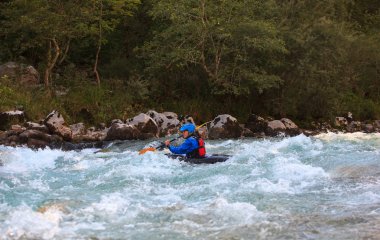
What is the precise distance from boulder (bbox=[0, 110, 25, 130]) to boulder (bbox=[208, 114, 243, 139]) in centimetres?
596

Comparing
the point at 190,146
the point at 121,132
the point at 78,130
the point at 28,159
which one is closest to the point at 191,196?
the point at 190,146

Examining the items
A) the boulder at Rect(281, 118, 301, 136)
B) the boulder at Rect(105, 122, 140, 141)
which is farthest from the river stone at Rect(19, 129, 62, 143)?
the boulder at Rect(281, 118, 301, 136)

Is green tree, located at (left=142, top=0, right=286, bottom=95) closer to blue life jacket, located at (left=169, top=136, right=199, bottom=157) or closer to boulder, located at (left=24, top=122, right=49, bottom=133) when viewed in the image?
boulder, located at (left=24, top=122, right=49, bottom=133)

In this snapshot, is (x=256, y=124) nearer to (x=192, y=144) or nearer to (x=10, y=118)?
(x=192, y=144)

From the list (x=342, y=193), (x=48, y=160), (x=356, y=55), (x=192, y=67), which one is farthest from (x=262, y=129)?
(x=342, y=193)

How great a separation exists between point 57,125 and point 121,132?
1.93 m

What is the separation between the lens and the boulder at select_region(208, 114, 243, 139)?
16.4m

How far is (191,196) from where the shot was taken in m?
7.99

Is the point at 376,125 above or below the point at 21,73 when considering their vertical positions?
below

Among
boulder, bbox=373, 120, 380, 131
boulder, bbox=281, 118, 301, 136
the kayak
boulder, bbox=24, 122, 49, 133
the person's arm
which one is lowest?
boulder, bbox=373, 120, 380, 131

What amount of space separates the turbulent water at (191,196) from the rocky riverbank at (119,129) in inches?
74.1

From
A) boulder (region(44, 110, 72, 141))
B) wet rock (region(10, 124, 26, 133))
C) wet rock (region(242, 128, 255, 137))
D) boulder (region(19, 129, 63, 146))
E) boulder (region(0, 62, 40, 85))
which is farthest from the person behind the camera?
boulder (region(0, 62, 40, 85))

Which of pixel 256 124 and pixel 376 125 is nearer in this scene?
pixel 256 124

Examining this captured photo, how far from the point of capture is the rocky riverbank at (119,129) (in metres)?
14.2
